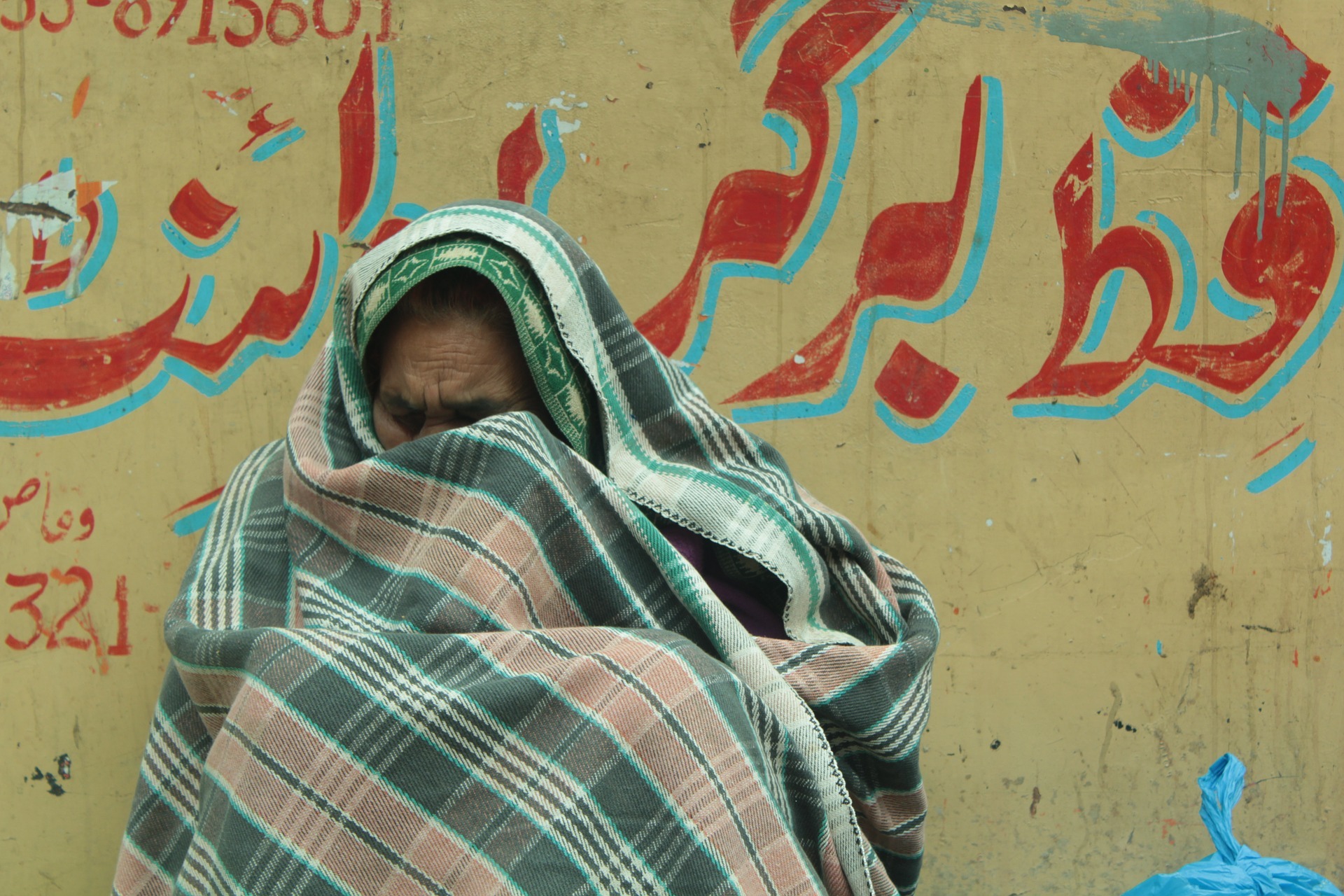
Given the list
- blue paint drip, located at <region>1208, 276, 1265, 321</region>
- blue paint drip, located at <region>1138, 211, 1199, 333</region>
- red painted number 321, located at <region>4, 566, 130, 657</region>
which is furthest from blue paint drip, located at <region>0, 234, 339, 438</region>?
blue paint drip, located at <region>1208, 276, 1265, 321</region>

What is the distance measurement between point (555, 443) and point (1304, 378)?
69.8 inches

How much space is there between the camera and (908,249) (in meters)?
2.10

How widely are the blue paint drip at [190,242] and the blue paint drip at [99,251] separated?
88mm

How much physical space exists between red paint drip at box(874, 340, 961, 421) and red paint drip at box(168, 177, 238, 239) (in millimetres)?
1301

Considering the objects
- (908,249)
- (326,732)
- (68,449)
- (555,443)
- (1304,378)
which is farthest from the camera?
(1304,378)

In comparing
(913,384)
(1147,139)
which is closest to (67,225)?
(913,384)

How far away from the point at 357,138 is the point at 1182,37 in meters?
1.68

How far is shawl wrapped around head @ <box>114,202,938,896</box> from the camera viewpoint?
1065 mm

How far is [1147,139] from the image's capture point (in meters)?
2.15

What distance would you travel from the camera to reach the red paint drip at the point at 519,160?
1.98 m

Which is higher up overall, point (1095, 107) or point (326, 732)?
point (1095, 107)

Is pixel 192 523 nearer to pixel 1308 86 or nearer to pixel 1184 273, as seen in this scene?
pixel 1184 273

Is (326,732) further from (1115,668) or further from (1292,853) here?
(1292,853)

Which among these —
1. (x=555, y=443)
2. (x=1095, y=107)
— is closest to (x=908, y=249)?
(x=1095, y=107)
